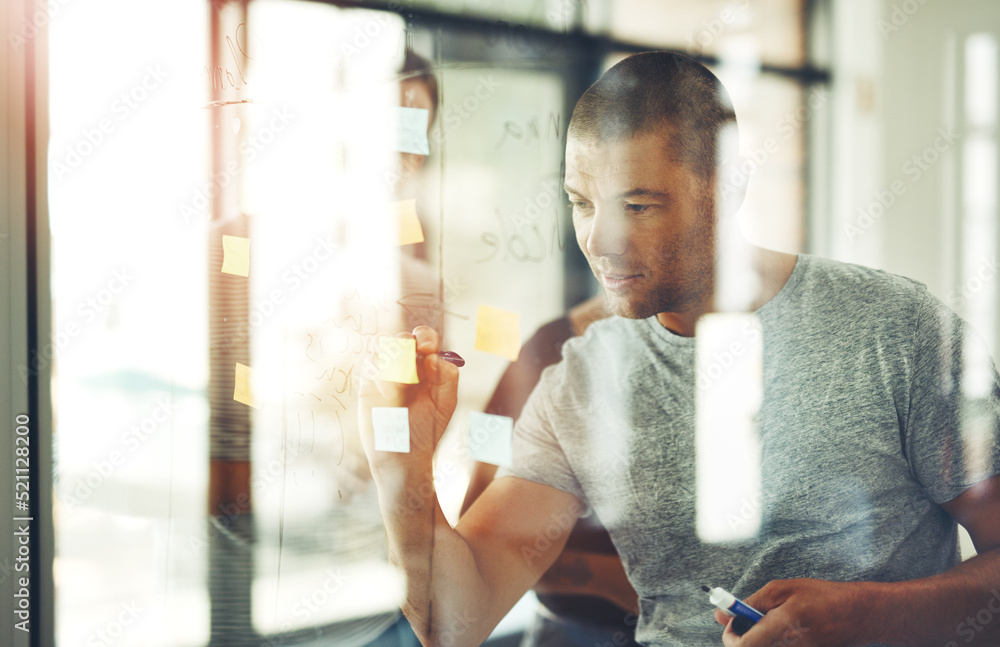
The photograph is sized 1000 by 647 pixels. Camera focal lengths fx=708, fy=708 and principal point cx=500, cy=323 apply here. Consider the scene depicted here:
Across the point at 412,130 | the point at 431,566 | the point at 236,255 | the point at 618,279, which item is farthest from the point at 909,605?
the point at 236,255

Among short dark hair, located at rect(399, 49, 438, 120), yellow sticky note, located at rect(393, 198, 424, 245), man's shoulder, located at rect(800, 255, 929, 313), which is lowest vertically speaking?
man's shoulder, located at rect(800, 255, 929, 313)

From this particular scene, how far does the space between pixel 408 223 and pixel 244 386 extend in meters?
0.42

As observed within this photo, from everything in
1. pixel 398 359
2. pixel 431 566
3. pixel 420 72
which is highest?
pixel 420 72

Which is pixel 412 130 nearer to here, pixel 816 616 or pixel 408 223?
pixel 408 223

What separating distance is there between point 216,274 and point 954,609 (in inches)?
47.2

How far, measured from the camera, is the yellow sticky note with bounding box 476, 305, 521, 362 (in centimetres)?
106

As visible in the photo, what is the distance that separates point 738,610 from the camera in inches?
36.2

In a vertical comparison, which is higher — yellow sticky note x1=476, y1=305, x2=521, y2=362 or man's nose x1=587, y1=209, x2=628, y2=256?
man's nose x1=587, y1=209, x2=628, y2=256

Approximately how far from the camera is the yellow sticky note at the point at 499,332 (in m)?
1.06

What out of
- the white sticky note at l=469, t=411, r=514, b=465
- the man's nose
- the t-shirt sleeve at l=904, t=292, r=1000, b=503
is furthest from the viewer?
the white sticky note at l=469, t=411, r=514, b=465

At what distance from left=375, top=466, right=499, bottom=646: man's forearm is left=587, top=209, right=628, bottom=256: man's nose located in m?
0.44

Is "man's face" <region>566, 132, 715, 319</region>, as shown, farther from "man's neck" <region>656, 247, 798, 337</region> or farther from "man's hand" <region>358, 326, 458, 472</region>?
"man's hand" <region>358, 326, 458, 472</region>

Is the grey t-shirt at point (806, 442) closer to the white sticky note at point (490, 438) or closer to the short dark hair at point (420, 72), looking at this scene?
the white sticky note at point (490, 438)

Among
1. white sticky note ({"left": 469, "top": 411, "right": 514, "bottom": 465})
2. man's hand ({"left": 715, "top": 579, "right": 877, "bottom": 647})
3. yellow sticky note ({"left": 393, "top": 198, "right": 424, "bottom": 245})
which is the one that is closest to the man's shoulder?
man's hand ({"left": 715, "top": 579, "right": 877, "bottom": 647})
